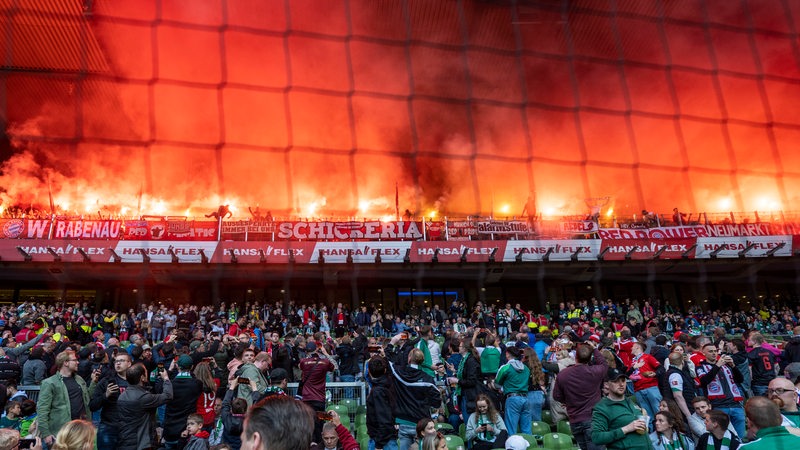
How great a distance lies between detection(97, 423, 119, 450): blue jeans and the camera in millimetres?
4559

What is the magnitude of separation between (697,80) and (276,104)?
23.5 m

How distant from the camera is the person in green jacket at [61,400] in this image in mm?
4422

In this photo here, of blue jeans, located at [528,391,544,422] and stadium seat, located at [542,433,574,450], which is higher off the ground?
blue jeans, located at [528,391,544,422]

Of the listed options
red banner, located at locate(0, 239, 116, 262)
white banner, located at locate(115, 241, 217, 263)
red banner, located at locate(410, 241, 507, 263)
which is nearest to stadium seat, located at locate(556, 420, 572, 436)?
red banner, located at locate(410, 241, 507, 263)

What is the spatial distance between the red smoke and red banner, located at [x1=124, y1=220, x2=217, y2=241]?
5.48 ft

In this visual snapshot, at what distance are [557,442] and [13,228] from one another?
20.8m

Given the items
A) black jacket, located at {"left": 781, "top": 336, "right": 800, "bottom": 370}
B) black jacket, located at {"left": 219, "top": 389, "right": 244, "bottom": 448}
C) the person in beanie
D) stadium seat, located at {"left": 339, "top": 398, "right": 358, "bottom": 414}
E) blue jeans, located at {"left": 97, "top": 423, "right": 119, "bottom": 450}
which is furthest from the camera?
stadium seat, located at {"left": 339, "top": 398, "right": 358, "bottom": 414}

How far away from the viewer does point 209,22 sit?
17.2 meters

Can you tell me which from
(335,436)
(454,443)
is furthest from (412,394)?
(335,436)

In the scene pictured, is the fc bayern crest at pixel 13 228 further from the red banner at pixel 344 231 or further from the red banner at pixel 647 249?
the red banner at pixel 647 249

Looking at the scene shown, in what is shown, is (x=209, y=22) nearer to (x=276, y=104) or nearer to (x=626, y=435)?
(x=276, y=104)

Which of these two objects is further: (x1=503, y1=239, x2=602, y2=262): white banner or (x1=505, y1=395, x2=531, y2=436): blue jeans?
(x1=503, y1=239, x2=602, y2=262): white banner

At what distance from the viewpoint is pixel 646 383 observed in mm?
6254

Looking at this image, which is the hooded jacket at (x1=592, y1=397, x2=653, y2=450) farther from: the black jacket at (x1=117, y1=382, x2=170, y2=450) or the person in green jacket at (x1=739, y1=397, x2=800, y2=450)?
the black jacket at (x1=117, y1=382, x2=170, y2=450)
